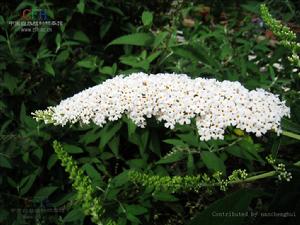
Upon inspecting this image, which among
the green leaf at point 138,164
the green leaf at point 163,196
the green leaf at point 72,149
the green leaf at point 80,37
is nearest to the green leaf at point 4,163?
the green leaf at point 72,149

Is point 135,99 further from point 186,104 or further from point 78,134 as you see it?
point 78,134

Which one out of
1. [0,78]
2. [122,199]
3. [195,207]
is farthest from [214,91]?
[0,78]

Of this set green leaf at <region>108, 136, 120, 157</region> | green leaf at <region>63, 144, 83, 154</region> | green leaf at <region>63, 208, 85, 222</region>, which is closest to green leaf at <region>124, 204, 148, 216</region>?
green leaf at <region>63, 208, 85, 222</region>

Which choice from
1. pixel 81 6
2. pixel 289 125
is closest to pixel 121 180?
A: pixel 289 125

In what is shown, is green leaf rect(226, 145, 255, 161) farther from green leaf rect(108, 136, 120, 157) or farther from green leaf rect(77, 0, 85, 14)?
green leaf rect(77, 0, 85, 14)

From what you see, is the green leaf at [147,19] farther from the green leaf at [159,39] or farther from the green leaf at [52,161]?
the green leaf at [52,161]
